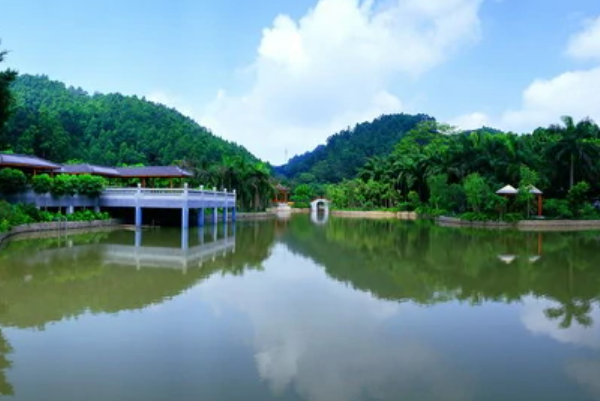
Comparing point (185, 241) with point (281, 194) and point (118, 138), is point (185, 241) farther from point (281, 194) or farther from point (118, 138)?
point (281, 194)

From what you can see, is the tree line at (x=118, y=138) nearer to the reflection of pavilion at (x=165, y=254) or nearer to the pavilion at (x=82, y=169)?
the pavilion at (x=82, y=169)

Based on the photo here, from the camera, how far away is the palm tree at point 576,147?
95.8ft

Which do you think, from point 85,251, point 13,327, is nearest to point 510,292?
point 13,327

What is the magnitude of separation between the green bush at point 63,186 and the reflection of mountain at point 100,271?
368 cm

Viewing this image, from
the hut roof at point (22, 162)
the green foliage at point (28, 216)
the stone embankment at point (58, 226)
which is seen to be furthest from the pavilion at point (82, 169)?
the stone embankment at point (58, 226)

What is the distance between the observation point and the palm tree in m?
29.2

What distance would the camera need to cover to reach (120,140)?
49906 millimetres

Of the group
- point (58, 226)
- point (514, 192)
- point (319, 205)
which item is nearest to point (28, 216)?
point (58, 226)

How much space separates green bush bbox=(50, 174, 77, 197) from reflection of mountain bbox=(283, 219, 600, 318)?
9.81 m

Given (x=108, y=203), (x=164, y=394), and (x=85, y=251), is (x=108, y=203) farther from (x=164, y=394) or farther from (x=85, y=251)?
(x=164, y=394)

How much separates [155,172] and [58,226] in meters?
5.96

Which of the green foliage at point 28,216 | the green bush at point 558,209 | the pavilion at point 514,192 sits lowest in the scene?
the green foliage at point 28,216

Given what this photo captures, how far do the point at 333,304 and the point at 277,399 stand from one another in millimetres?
3761

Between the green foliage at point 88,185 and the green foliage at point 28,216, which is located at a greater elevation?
the green foliage at point 88,185
